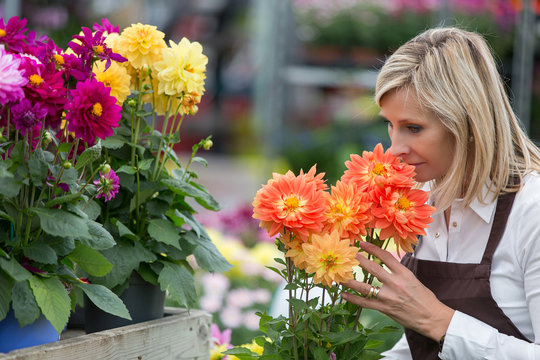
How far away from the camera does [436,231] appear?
1.58m

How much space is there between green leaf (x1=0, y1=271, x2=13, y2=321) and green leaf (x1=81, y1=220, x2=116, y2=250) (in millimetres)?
162

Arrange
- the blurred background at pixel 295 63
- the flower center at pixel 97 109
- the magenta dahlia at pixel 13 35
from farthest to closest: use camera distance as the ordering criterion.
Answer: the blurred background at pixel 295 63 < the magenta dahlia at pixel 13 35 < the flower center at pixel 97 109

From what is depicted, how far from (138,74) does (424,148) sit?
25.4 inches

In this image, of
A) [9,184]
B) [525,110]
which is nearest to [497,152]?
[9,184]

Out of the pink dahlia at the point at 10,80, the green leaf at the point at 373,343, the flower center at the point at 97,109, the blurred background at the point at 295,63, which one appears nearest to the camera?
the pink dahlia at the point at 10,80

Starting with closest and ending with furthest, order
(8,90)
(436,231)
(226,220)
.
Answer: (8,90) < (436,231) < (226,220)

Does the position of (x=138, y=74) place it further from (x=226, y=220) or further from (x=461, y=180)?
(x=226, y=220)

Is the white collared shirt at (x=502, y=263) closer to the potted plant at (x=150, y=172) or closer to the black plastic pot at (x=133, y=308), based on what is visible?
the potted plant at (x=150, y=172)

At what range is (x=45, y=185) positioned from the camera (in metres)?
1.19

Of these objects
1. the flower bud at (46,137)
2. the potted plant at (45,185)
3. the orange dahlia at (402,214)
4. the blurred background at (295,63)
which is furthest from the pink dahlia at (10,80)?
the blurred background at (295,63)

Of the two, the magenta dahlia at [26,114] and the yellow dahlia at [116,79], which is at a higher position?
the yellow dahlia at [116,79]

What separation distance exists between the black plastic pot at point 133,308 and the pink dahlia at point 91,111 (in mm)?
441

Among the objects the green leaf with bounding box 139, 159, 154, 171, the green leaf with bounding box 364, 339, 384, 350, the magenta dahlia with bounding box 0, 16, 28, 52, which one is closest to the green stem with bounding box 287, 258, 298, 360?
the green leaf with bounding box 364, 339, 384, 350

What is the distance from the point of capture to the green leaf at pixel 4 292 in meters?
1.16
